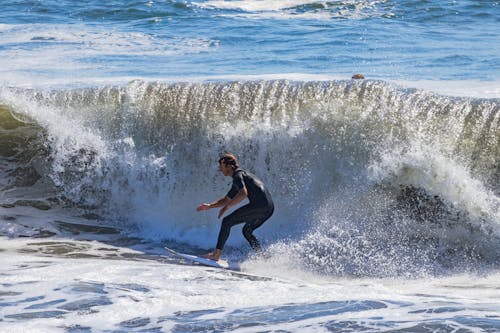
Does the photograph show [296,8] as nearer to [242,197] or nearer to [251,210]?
[251,210]

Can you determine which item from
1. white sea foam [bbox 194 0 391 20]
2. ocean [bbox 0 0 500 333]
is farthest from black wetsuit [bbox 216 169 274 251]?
white sea foam [bbox 194 0 391 20]

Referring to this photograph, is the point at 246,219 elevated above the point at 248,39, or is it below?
below

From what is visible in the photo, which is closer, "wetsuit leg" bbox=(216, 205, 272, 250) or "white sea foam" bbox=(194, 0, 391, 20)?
"wetsuit leg" bbox=(216, 205, 272, 250)

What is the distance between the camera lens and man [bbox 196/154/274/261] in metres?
10.6

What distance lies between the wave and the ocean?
2 centimetres

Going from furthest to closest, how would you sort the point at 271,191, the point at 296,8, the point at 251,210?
the point at 296,8
the point at 271,191
the point at 251,210

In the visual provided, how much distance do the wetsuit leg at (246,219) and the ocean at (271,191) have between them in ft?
1.29

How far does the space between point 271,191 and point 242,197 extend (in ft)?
5.97

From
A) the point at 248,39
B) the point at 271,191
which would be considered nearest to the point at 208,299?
the point at 271,191

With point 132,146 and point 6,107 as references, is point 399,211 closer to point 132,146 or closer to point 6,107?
point 132,146

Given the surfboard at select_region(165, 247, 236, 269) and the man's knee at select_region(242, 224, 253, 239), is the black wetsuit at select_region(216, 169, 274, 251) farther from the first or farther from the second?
the surfboard at select_region(165, 247, 236, 269)

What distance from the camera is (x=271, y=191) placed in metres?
12.3

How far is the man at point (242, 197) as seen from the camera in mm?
10617

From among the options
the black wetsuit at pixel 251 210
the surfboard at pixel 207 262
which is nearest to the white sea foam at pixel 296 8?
the black wetsuit at pixel 251 210
